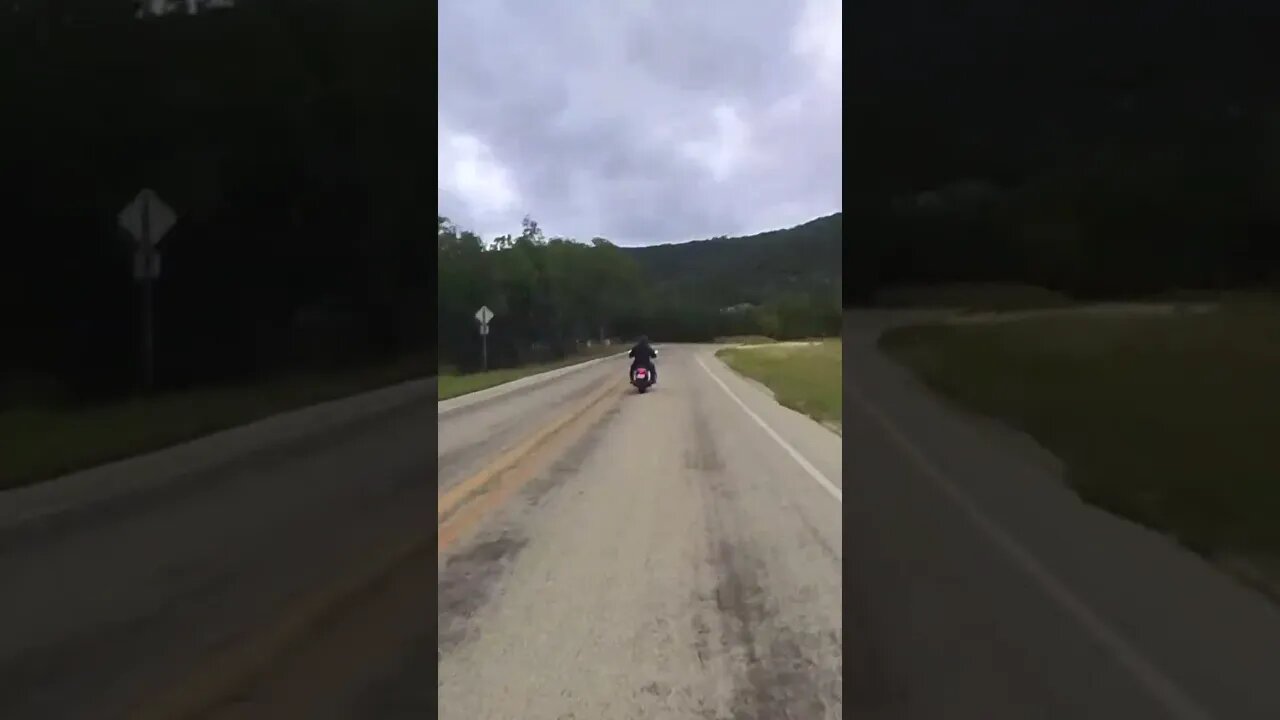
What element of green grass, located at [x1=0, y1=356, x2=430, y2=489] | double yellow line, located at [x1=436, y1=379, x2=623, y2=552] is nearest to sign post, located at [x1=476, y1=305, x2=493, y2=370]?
green grass, located at [x1=0, y1=356, x2=430, y2=489]

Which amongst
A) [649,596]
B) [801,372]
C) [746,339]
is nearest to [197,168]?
[649,596]

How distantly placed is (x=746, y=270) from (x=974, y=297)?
61.1ft

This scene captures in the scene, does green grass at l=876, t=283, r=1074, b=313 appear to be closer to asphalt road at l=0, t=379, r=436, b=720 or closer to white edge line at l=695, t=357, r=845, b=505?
white edge line at l=695, t=357, r=845, b=505

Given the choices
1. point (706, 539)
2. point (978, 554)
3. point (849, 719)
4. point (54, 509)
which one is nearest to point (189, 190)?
point (54, 509)

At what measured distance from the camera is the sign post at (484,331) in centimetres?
2197

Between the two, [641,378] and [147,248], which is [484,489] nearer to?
[147,248]

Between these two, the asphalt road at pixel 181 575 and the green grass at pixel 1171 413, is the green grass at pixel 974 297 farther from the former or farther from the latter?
the asphalt road at pixel 181 575

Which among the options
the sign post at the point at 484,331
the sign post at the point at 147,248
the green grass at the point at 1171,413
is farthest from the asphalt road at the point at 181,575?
the sign post at the point at 484,331

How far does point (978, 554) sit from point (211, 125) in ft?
33.1

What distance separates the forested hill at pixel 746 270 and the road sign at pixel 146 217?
10.5m

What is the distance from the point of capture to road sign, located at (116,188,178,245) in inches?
373

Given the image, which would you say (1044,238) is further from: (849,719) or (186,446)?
(186,446)

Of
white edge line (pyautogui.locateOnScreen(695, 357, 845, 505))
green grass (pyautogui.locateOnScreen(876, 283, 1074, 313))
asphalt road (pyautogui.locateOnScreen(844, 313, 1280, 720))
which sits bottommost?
asphalt road (pyautogui.locateOnScreen(844, 313, 1280, 720))

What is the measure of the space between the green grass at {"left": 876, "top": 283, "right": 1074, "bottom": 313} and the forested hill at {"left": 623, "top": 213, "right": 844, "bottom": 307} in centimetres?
485
